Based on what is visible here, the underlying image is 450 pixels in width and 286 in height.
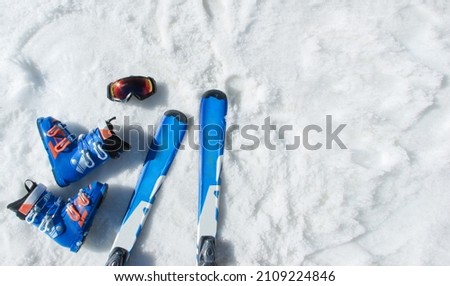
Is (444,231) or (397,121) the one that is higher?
(397,121)

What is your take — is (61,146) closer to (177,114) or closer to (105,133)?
(105,133)

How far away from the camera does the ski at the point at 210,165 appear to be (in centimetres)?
233

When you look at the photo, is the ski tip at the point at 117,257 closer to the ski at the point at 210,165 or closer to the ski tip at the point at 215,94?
the ski at the point at 210,165

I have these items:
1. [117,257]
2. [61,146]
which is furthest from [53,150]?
[117,257]

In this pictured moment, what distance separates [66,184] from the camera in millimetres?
2311

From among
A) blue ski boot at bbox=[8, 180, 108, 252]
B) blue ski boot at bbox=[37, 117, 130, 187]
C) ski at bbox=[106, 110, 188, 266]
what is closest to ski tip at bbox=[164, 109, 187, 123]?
ski at bbox=[106, 110, 188, 266]

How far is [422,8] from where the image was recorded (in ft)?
8.22

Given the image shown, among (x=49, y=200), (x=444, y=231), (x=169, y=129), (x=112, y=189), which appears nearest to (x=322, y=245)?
(x=444, y=231)

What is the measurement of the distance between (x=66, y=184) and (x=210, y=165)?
85cm

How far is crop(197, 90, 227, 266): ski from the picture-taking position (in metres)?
2.33

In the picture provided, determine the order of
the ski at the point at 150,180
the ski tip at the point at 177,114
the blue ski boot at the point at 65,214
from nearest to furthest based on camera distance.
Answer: the blue ski boot at the point at 65,214 < the ski at the point at 150,180 < the ski tip at the point at 177,114

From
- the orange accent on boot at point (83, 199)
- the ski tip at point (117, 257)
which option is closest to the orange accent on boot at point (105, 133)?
the orange accent on boot at point (83, 199)

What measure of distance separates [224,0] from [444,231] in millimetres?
1955
